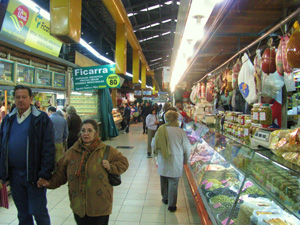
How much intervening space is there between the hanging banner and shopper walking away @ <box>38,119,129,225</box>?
382 centimetres

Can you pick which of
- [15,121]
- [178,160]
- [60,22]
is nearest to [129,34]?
[60,22]

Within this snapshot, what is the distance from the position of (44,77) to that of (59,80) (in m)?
0.98

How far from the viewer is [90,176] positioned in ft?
6.75

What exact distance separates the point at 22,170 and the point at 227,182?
2425mm

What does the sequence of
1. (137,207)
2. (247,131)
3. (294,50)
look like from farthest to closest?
(137,207) < (247,131) < (294,50)

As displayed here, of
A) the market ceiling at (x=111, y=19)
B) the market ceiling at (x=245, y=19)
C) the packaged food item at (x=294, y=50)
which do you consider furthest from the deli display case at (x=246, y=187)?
the market ceiling at (x=111, y=19)

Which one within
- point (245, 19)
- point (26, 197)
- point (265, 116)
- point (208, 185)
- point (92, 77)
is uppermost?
point (245, 19)

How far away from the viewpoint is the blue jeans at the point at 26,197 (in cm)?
235

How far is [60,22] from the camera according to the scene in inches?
155

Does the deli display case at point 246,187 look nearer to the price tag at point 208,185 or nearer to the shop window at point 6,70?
the price tag at point 208,185

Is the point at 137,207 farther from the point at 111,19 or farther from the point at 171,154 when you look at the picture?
the point at 111,19

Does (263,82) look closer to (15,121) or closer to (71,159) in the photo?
(71,159)

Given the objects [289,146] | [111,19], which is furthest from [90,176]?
[111,19]

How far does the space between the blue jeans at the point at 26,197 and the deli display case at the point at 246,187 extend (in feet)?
5.82
